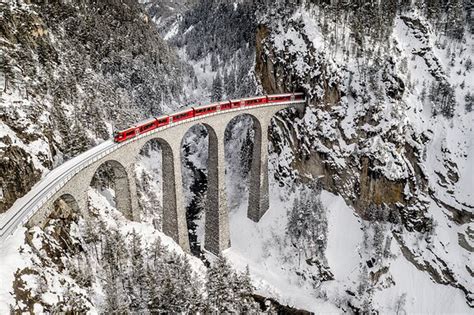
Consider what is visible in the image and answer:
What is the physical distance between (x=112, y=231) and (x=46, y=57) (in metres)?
34.9

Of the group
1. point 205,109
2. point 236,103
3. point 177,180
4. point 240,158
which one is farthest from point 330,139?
point 177,180

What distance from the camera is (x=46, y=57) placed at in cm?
5775

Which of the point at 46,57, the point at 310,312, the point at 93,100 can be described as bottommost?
the point at 310,312

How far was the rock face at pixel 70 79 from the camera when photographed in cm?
3672

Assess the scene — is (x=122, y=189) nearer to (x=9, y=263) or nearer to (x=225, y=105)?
(x=225, y=105)

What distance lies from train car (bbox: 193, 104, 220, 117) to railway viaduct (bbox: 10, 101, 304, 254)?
588 millimetres

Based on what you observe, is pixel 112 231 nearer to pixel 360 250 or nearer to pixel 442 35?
pixel 360 250

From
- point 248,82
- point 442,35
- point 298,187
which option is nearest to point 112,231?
point 298,187

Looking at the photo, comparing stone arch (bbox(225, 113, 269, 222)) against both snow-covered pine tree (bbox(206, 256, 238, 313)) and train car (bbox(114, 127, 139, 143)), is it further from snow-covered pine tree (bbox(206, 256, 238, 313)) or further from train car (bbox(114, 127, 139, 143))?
snow-covered pine tree (bbox(206, 256, 238, 313))

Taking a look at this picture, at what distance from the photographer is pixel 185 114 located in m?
44.5

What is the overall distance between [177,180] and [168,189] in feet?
5.62

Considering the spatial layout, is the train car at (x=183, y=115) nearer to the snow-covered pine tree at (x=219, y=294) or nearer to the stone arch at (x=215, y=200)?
the stone arch at (x=215, y=200)

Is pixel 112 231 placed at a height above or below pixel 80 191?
below

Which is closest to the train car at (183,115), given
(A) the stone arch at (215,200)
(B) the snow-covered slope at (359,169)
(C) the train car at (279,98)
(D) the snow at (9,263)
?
(A) the stone arch at (215,200)
